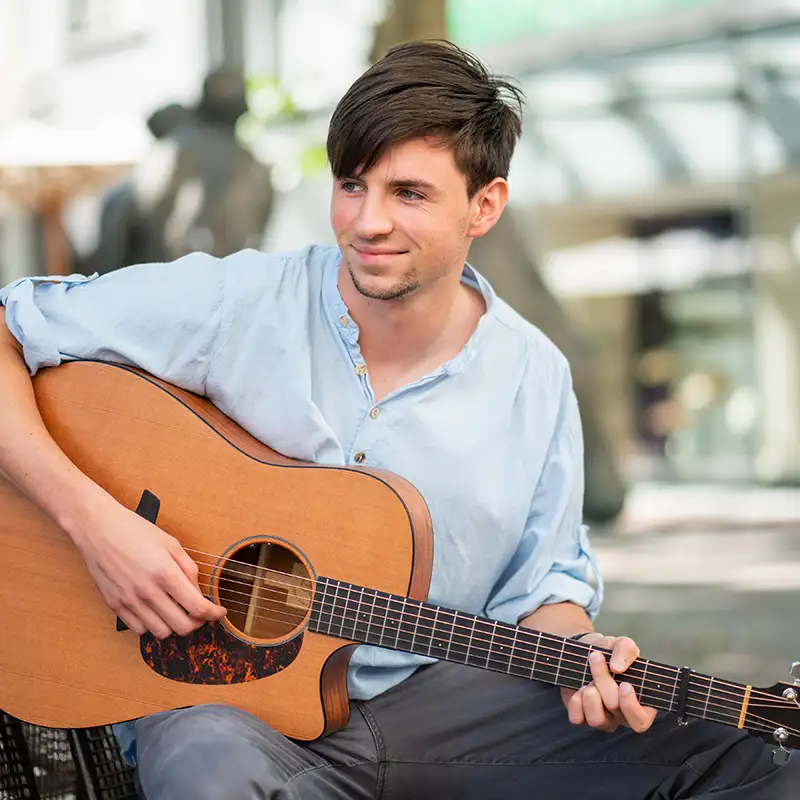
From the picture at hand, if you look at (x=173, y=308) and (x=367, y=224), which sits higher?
(x=367, y=224)

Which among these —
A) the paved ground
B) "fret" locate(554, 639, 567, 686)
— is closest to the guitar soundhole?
"fret" locate(554, 639, 567, 686)

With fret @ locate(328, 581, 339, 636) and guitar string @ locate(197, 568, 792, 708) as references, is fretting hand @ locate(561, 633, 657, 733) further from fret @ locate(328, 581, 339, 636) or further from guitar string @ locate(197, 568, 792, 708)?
fret @ locate(328, 581, 339, 636)

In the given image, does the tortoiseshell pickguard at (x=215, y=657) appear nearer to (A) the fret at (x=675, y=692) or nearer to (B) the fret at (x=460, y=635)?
(B) the fret at (x=460, y=635)

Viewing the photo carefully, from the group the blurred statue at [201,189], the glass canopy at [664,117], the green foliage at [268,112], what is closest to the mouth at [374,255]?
the blurred statue at [201,189]

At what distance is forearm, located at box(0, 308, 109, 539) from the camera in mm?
2482

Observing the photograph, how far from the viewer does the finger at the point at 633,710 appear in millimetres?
2334

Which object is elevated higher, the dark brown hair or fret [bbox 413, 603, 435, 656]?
the dark brown hair

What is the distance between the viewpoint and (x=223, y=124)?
11141 mm

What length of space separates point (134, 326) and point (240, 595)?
1.83 feet

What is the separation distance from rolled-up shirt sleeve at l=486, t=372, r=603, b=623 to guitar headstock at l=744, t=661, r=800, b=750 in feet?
1.60

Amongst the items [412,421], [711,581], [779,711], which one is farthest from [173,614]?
[711,581]

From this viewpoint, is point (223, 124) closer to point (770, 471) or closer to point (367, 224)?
point (770, 471)

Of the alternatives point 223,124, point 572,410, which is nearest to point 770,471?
point 223,124

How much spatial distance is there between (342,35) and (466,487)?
13.5m
